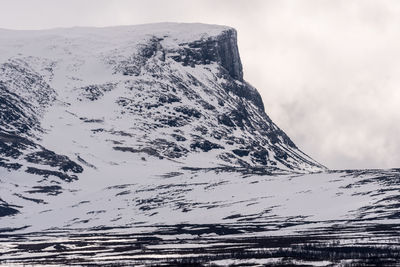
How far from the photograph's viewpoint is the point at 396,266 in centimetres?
→ 10700

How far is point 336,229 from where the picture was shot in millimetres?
183625

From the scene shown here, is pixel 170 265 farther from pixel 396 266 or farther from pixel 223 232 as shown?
pixel 223 232

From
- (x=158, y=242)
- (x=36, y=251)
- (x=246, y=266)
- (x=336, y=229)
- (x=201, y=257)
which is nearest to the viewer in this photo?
(x=246, y=266)

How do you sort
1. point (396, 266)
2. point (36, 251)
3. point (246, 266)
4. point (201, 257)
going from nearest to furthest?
Answer: point (396, 266)
point (246, 266)
point (201, 257)
point (36, 251)

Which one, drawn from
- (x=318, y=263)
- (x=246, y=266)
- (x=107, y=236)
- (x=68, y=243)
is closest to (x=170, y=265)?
(x=246, y=266)

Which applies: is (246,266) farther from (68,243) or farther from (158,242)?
(68,243)

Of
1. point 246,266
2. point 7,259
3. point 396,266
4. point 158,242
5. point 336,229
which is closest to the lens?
point 396,266

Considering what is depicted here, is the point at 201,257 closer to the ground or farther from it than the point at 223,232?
closer to the ground

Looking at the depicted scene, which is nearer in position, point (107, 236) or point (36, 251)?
point (36, 251)

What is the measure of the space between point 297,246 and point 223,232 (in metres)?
50.7

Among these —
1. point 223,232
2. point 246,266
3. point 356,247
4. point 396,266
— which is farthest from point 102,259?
point 223,232

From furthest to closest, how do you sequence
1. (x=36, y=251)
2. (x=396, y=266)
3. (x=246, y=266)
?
1. (x=36, y=251)
2. (x=246, y=266)
3. (x=396, y=266)

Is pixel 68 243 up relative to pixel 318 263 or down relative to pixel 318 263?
up

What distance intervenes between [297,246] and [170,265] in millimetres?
30561
